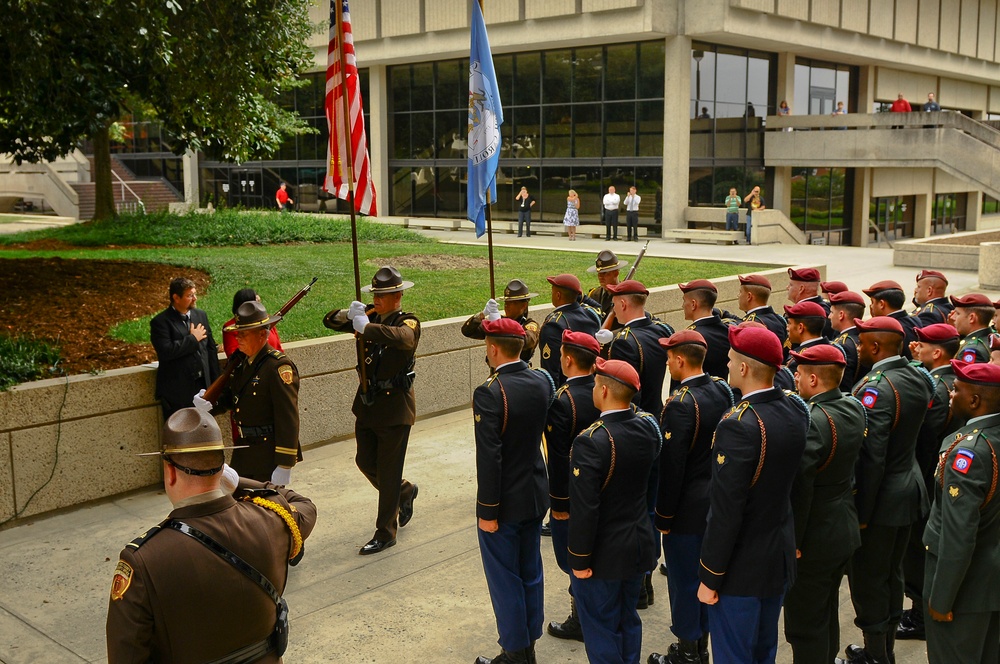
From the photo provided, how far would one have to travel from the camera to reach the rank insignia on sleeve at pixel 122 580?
346cm

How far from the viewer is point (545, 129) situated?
114 ft

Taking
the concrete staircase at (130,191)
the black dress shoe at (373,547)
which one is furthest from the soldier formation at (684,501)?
the concrete staircase at (130,191)

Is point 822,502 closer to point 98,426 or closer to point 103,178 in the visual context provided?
point 98,426

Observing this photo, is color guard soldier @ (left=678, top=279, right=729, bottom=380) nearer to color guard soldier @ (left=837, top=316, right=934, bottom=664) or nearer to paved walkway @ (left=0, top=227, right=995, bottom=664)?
paved walkway @ (left=0, top=227, right=995, bottom=664)

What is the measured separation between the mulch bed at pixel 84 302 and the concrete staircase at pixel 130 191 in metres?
27.4

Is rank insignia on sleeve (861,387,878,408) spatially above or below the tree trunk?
below

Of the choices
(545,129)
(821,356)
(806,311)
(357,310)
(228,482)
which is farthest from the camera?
(545,129)

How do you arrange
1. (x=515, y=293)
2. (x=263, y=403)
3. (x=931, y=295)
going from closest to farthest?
(x=263, y=403) → (x=515, y=293) → (x=931, y=295)

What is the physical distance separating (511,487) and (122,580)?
9.23ft

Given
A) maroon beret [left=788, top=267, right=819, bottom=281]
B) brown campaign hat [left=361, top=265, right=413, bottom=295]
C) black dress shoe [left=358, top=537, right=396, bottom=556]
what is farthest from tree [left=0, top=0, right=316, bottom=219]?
maroon beret [left=788, top=267, right=819, bottom=281]

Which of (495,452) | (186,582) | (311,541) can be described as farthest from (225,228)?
(186,582)

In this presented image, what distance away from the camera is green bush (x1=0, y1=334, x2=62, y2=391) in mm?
8508

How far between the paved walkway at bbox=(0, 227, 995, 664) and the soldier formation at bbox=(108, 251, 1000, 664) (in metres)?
0.42

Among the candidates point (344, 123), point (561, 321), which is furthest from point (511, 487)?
point (344, 123)
